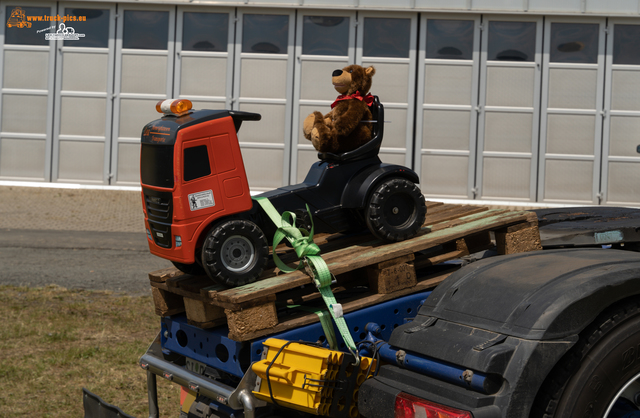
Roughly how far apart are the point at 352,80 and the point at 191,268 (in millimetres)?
1354

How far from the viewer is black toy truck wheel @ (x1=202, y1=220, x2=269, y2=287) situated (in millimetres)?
3254

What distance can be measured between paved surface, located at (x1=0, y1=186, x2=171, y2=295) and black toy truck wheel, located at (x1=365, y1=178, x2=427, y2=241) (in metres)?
5.39

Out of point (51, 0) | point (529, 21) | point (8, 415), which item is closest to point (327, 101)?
point (529, 21)

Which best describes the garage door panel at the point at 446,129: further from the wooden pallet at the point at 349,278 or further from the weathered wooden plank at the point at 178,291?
the weathered wooden plank at the point at 178,291

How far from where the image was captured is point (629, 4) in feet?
48.1

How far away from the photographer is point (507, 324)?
8.18 ft

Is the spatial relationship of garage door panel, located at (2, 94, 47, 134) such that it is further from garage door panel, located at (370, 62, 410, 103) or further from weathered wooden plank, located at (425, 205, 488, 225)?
weathered wooden plank, located at (425, 205, 488, 225)

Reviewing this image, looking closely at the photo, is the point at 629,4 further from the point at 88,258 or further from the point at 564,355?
the point at 564,355

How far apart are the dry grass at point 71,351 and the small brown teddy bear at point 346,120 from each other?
2.38 m

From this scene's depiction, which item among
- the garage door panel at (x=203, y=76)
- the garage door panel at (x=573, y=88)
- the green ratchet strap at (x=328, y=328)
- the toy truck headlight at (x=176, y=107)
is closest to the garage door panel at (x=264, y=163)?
the garage door panel at (x=203, y=76)

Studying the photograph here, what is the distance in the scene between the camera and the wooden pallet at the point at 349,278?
3102mm

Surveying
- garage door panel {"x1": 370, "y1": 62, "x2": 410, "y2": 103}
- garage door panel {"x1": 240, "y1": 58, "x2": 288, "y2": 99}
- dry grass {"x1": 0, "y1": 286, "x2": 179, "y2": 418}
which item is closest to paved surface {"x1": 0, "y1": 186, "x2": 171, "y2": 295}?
dry grass {"x1": 0, "y1": 286, "x2": 179, "y2": 418}

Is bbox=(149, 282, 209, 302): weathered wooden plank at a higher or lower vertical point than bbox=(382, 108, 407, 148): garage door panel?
lower

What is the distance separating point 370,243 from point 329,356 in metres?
1.09
